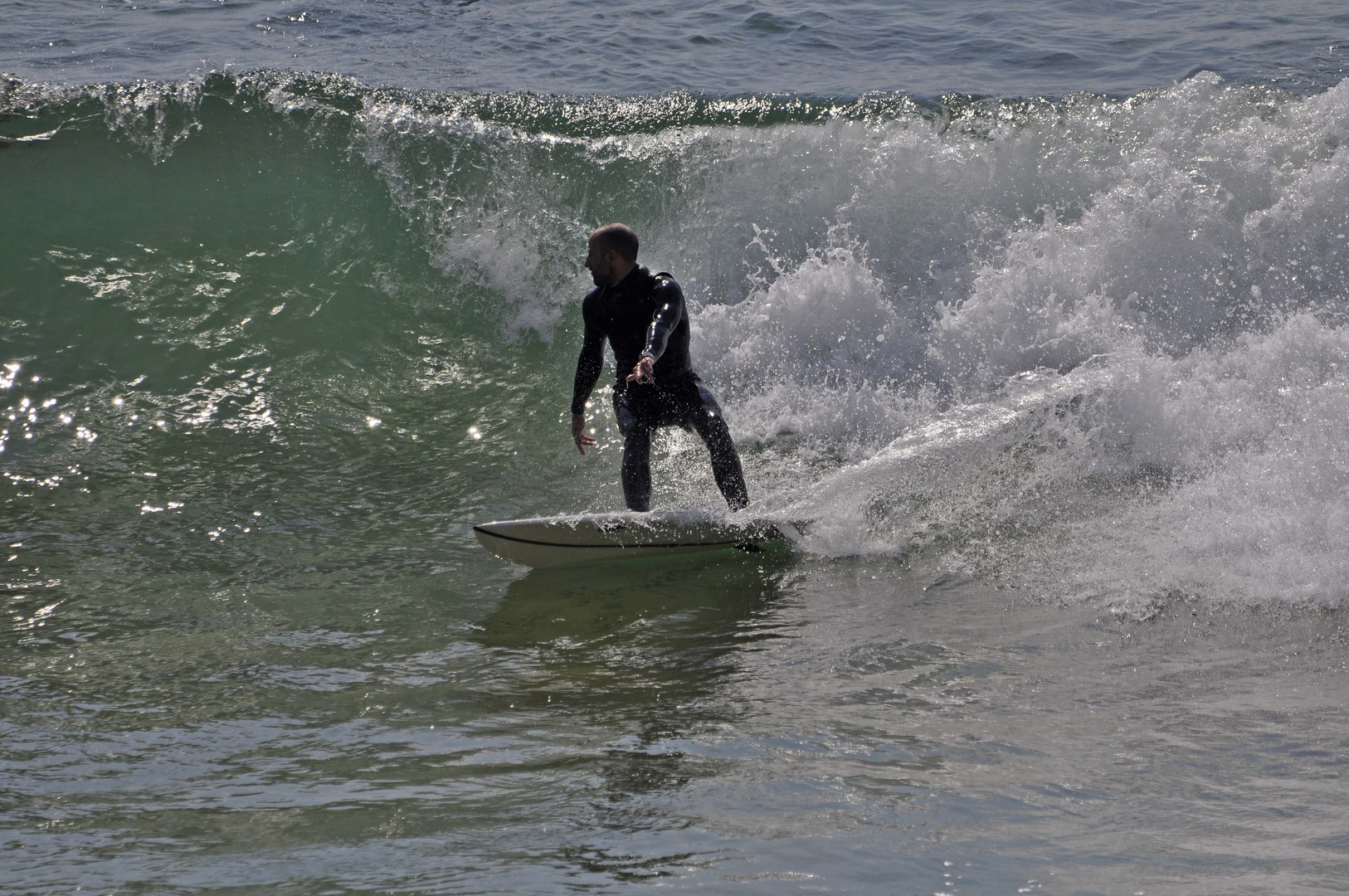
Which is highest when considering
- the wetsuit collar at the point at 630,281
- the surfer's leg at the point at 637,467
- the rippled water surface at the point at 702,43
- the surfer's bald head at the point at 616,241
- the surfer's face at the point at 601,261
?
the rippled water surface at the point at 702,43

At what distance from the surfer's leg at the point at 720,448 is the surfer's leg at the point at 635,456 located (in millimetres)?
259

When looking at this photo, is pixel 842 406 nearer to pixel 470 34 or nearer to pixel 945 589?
pixel 945 589

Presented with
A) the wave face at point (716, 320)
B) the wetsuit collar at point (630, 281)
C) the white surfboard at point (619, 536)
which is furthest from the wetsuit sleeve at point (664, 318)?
the wave face at point (716, 320)

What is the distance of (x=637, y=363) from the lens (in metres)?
5.50

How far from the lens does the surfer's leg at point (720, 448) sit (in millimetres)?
5738

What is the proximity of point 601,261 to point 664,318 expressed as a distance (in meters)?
0.40

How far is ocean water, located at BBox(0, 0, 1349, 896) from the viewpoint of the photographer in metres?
2.97

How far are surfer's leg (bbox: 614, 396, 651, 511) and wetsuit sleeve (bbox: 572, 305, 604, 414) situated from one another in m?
0.17

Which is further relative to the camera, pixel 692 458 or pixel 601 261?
pixel 692 458

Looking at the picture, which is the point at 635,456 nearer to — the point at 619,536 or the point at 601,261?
the point at 619,536

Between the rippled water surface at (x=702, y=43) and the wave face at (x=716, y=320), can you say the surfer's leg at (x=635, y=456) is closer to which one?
the wave face at (x=716, y=320)

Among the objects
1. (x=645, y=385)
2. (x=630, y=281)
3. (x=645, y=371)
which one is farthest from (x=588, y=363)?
(x=645, y=371)

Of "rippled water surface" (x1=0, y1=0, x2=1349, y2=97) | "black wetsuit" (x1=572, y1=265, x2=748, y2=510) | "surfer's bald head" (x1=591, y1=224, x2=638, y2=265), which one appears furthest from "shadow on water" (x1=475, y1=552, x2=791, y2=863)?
"rippled water surface" (x1=0, y1=0, x2=1349, y2=97)

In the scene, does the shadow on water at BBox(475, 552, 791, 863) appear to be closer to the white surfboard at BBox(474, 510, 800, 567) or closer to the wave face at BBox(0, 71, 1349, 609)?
the white surfboard at BBox(474, 510, 800, 567)
